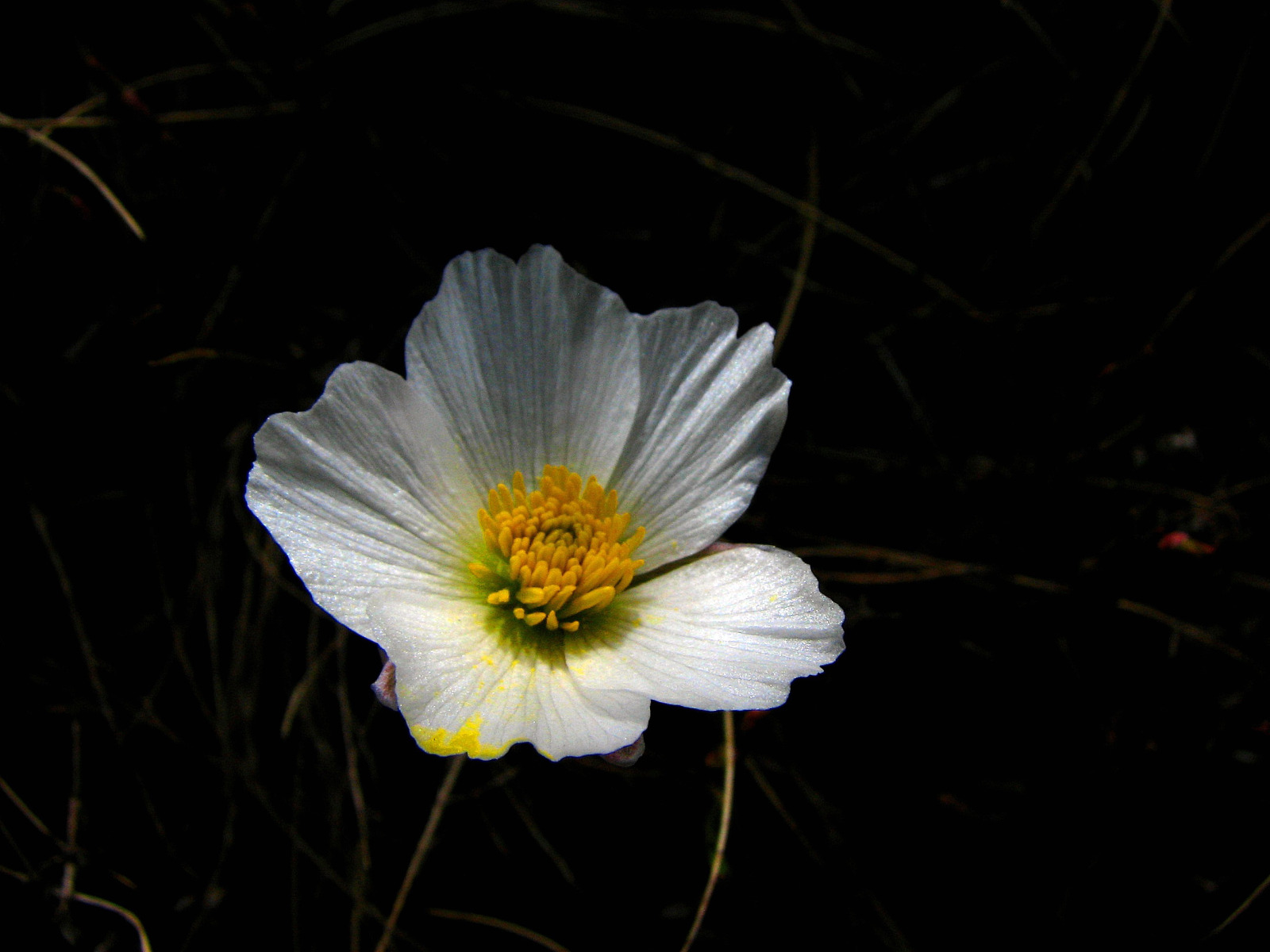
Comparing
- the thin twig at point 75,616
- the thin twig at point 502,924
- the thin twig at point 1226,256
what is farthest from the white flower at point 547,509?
the thin twig at point 1226,256

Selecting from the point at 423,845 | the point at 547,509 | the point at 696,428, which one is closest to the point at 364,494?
the point at 547,509

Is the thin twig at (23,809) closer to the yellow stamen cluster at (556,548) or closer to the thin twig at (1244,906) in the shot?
the yellow stamen cluster at (556,548)

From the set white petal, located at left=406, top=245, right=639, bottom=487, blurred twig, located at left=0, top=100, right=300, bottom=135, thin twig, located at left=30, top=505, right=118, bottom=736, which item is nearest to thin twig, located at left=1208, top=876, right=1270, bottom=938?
white petal, located at left=406, top=245, right=639, bottom=487

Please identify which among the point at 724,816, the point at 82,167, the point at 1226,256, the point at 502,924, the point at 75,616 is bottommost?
the point at 502,924

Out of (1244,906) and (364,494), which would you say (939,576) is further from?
(364,494)

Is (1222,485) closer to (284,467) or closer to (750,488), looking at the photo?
(750,488)
